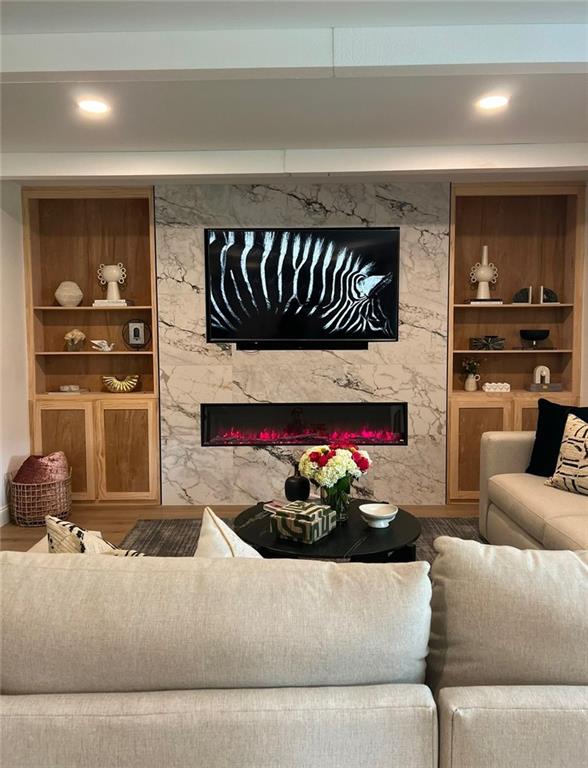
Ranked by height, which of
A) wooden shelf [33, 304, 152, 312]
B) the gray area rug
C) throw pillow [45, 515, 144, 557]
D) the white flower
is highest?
wooden shelf [33, 304, 152, 312]

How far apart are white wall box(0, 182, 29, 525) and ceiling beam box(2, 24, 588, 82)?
218 cm

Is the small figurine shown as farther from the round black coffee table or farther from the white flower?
the white flower

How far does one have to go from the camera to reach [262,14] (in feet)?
7.54

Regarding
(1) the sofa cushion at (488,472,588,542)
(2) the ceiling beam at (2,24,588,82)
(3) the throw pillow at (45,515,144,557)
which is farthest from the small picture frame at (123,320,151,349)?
(3) the throw pillow at (45,515,144,557)

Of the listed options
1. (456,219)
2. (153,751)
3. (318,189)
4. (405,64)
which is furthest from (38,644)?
(456,219)

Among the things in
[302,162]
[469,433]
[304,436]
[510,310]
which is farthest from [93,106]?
[510,310]

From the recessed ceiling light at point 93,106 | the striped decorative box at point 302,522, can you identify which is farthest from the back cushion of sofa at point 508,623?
the recessed ceiling light at point 93,106

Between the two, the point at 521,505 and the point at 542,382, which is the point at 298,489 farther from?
the point at 542,382

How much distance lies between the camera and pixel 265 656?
1.06 metres

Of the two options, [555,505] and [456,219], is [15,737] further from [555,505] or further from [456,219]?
[456,219]

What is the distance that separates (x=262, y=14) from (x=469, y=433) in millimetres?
3295

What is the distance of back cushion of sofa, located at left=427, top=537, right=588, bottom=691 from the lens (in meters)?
1.09

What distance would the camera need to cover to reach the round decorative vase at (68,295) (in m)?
4.77

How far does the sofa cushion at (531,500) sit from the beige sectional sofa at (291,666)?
6.19 ft
